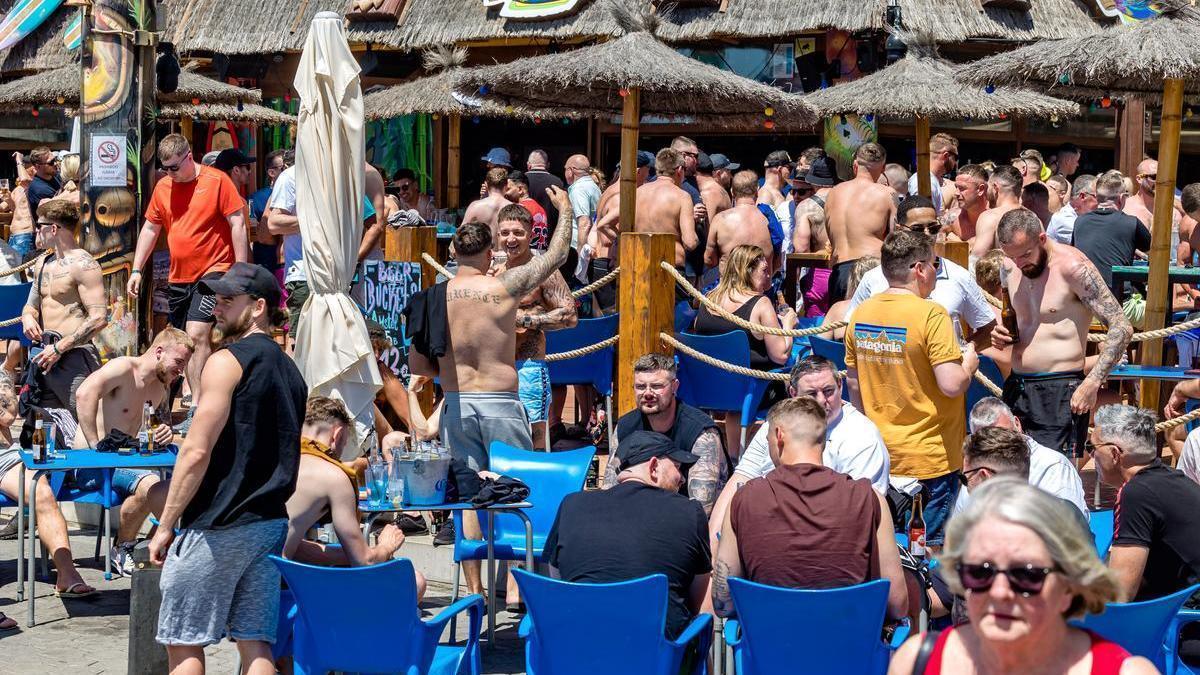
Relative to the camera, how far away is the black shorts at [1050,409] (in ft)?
24.6

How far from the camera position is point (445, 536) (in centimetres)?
782

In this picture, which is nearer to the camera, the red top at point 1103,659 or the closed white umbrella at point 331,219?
the red top at point 1103,659

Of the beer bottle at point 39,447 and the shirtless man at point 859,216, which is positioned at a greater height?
the shirtless man at point 859,216

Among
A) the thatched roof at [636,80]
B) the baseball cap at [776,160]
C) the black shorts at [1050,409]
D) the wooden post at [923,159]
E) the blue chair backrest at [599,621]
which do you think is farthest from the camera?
the baseball cap at [776,160]

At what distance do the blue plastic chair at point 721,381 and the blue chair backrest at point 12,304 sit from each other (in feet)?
17.1

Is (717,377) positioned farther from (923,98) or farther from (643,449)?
(923,98)

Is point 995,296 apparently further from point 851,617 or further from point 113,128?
point 113,128

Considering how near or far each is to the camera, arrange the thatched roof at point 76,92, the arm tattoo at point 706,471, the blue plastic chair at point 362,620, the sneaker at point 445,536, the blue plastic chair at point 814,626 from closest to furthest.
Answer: the blue plastic chair at point 814,626, the blue plastic chair at point 362,620, the arm tattoo at point 706,471, the sneaker at point 445,536, the thatched roof at point 76,92

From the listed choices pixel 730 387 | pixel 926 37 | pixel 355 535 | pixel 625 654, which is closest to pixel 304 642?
pixel 355 535

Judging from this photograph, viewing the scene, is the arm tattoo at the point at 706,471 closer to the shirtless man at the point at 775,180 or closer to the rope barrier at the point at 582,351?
the rope barrier at the point at 582,351

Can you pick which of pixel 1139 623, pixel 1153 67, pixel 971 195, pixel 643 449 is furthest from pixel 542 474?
pixel 971 195

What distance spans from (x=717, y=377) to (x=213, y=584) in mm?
4198

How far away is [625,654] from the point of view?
475 centimetres

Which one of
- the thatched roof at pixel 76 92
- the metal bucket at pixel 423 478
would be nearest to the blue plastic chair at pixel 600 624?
the metal bucket at pixel 423 478
